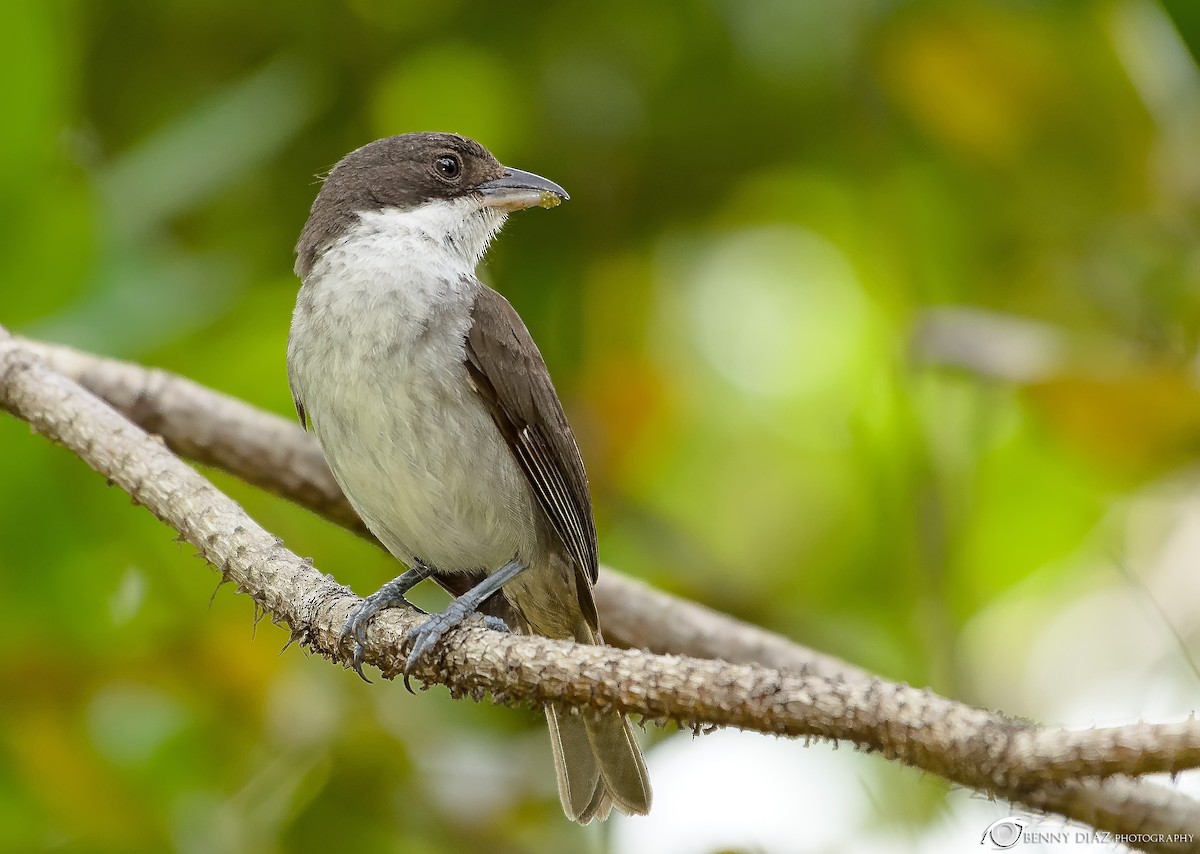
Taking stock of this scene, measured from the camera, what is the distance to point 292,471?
4.25 m

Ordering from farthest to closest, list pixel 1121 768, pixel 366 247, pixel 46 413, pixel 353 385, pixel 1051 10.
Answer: pixel 1051 10, pixel 366 247, pixel 353 385, pixel 46 413, pixel 1121 768

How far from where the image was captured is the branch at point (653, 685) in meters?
1.95

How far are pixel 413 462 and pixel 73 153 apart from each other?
2475 mm

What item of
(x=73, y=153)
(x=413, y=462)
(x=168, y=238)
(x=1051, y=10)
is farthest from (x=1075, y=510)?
(x=73, y=153)

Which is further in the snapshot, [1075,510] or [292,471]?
[1075,510]

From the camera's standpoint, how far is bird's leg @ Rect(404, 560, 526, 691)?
9.56 feet

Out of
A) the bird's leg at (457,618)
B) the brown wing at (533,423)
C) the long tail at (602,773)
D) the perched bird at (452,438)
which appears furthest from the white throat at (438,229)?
the long tail at (602,773)

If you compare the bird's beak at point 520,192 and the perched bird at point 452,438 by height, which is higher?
the bird's beak at point 520,192

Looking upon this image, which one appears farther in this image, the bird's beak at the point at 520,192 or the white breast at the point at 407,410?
the bird's beak at the point at 520,192

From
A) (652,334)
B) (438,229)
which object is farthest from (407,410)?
(652,334)

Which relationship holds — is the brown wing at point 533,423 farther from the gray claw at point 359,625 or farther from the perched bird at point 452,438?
the gray claw at point 359,625

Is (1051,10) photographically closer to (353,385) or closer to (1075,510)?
(1075,510)

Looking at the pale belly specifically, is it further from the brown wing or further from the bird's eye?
the bird's eye

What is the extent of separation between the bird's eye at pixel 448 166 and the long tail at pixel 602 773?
181 centimetres
